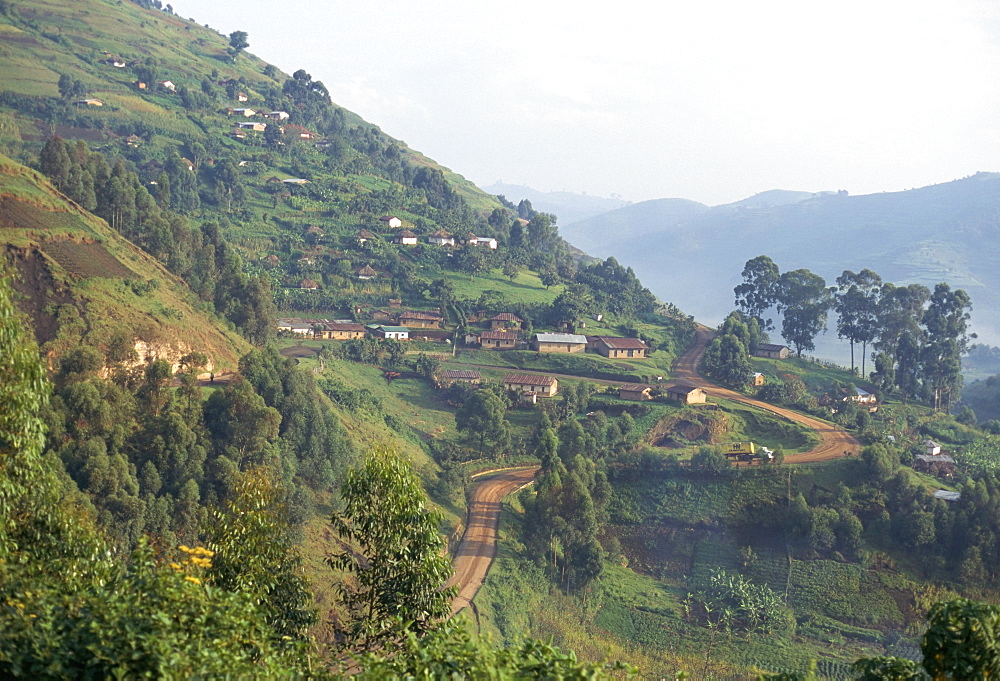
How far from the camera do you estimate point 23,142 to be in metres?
74.9

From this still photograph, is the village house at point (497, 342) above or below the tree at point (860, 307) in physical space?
below

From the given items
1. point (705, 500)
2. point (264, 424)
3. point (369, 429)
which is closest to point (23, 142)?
point (369, 429)

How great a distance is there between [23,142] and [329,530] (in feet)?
Answer: 198

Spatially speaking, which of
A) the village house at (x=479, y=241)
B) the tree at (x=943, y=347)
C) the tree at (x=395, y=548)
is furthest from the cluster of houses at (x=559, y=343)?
the tree at (x=395, y=548)

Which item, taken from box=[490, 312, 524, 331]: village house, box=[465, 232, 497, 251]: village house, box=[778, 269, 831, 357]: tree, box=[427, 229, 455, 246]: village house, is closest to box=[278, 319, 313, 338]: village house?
box=[490, 312, 524, 331]: village house

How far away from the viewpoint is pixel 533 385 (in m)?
54.8

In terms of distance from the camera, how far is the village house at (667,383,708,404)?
176 ft

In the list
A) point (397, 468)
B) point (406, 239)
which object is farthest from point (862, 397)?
point (397, 468)

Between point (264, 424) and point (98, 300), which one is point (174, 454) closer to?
point (264, 424)

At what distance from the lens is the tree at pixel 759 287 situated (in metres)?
74.7

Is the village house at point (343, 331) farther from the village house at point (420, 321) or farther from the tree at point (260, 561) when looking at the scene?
the tree at point (260, 561)

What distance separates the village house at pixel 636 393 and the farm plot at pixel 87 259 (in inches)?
1219

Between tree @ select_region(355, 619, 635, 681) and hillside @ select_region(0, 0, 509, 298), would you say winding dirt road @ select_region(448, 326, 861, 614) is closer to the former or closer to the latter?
tree @ select_region(355, 619, 635, 681)

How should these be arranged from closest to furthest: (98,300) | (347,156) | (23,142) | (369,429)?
(98,300) → (369,429) → (23,142) → (347,156)
